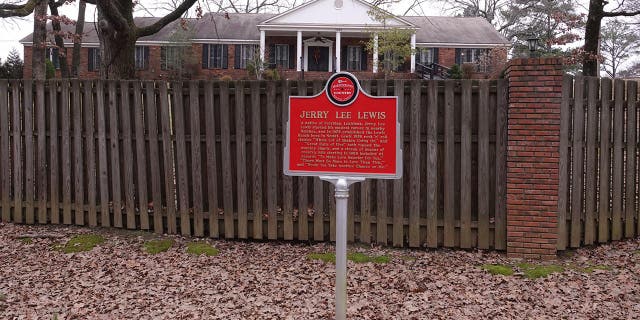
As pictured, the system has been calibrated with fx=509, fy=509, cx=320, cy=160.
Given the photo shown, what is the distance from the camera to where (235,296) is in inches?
195

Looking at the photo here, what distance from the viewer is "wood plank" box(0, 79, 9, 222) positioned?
6988 mm

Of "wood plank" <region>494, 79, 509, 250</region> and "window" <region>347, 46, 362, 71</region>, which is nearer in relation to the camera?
"wood plank" <region>494, 79, 509, 250</region>

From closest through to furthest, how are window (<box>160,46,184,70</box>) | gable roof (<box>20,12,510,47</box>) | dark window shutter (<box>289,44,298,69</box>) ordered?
window (<box>160,46,184,70</box>) < gable roof (<box>20,12,510,47</box>) < dark window shutter (<box>289,44,298,69</box>)

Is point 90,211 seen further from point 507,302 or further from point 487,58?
point 487,58

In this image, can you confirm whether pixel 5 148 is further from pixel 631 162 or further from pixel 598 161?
pixel 631 162

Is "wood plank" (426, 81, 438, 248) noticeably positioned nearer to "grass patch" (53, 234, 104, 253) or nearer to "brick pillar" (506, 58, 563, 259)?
"brick pillar" (506, 58, 563, 259)

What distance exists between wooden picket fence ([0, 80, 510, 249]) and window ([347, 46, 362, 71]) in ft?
86.2

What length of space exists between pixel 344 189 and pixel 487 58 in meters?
28.9

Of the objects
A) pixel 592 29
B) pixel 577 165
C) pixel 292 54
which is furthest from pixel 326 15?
pixel 577 165

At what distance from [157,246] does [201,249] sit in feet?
1.84

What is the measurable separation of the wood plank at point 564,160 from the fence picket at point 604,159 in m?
0.47

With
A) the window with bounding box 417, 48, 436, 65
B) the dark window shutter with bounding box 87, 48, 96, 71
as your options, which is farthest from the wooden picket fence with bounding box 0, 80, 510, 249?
the dark window shutter with bounding box 87, 48, 96, 71

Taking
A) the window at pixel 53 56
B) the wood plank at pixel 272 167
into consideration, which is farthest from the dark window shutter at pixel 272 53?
the wood plank at pixel 272 167

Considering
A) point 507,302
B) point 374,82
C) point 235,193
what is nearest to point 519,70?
point 374,82
